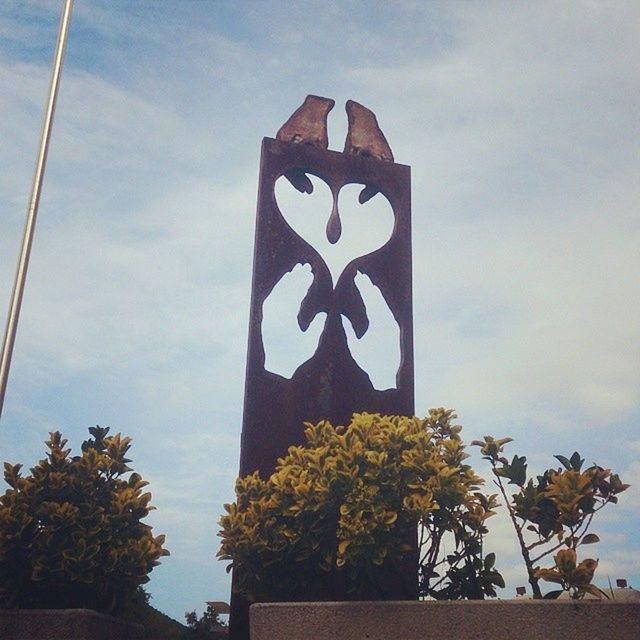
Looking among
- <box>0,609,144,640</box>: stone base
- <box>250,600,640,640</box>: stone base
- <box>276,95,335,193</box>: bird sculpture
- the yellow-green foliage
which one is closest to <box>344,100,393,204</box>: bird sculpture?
<box>276,95,335,193</box>: bird sculpture

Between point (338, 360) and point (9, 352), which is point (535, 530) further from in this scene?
point (9, 352)

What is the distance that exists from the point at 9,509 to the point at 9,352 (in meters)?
1.21

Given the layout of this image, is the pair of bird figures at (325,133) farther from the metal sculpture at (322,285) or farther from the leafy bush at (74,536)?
the leafy bush at (74,536)

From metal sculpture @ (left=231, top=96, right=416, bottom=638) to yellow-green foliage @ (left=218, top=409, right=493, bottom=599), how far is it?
1166mm

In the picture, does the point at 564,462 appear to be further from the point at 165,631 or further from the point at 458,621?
the point at 165,631

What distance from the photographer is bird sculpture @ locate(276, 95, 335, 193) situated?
8.19 meters

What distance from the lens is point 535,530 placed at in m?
5.76

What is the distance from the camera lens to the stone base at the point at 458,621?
16.8 feet

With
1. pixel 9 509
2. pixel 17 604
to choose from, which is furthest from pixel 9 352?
pixel 17 604

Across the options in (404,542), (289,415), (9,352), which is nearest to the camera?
(404,542)

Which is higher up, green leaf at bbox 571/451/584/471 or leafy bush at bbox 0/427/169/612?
green leaf at bbox 571/451/584/471

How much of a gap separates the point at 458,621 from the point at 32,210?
4729 millimetres

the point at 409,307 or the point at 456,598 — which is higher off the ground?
the point at 409,307

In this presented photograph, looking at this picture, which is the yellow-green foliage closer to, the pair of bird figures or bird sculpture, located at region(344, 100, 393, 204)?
the pair of bird figures
